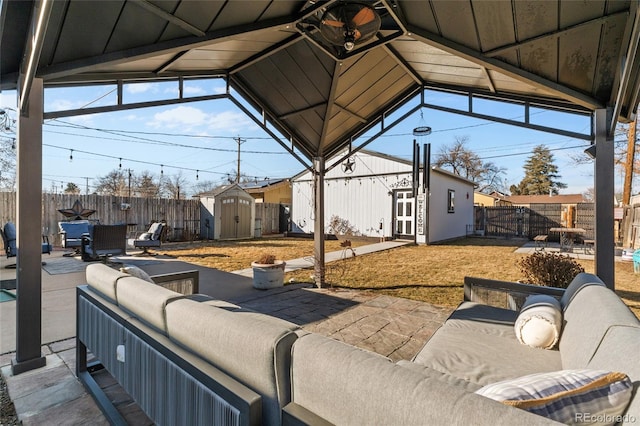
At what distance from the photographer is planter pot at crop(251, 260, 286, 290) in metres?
5.63

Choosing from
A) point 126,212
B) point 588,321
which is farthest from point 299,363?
point 126,212

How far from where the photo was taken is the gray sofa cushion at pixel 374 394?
833 millimetres

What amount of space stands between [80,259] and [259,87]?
7.17 m

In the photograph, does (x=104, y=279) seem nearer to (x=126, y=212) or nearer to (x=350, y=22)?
(x=350, y=22)

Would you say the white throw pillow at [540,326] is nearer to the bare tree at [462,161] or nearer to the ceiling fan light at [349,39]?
the ceiling fan light at [349,39]

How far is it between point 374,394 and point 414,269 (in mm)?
7223

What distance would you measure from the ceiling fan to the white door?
36.0ft

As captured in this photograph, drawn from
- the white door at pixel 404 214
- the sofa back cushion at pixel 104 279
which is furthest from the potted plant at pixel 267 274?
the white door at pixel 404 214

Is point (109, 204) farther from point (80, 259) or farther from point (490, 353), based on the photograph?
point (490, 353)

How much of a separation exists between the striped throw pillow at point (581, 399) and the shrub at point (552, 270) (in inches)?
153

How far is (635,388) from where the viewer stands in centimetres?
95

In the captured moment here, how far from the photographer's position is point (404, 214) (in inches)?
554

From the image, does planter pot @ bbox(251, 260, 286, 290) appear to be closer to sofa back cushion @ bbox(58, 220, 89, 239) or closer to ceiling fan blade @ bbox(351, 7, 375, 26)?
ceiling fan blade @ bbox(351, 7, 375, 26)
